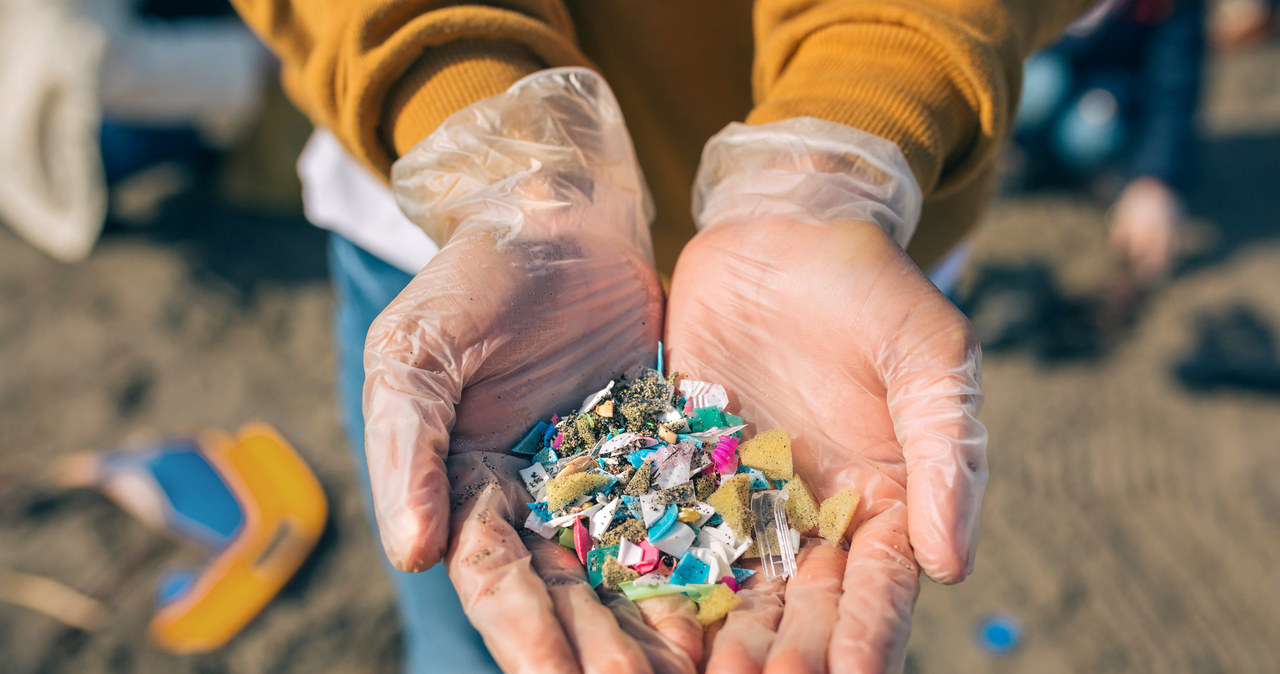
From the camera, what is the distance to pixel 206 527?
2727 mm

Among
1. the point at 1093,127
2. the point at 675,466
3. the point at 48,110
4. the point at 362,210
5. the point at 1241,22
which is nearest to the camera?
the point at 675,466

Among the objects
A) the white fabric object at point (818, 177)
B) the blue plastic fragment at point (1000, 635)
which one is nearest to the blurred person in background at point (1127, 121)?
the blue plastic fragment at point (1000, 635)

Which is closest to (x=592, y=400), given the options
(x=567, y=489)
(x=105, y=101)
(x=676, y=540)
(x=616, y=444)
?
(x=616, y=444)

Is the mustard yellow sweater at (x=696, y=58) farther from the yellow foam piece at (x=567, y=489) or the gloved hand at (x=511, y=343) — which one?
the yellow foam piece at (x=567, y=489)

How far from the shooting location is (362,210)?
177 cm

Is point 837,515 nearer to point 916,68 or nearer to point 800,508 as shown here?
point 800,508

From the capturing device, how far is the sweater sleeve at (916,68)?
1.41 metres

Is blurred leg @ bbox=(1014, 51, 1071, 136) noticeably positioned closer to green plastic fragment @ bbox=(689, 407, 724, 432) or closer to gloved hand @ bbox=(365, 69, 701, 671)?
gloved hand @ bbox=(365, 69, 701, 671)

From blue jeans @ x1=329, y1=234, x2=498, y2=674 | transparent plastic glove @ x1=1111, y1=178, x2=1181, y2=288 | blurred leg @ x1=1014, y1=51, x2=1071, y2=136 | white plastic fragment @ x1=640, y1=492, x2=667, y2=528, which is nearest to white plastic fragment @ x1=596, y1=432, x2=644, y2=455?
white plastic fragment @ x1=640, y1=492, x2=667, y2=528

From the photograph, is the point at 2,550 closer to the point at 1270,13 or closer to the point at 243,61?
the point at 243,61

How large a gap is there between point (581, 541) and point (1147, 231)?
3267 millimetres

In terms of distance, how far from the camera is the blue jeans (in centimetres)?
175

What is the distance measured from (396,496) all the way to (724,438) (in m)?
0.60

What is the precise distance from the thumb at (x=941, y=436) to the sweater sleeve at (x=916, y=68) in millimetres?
410
